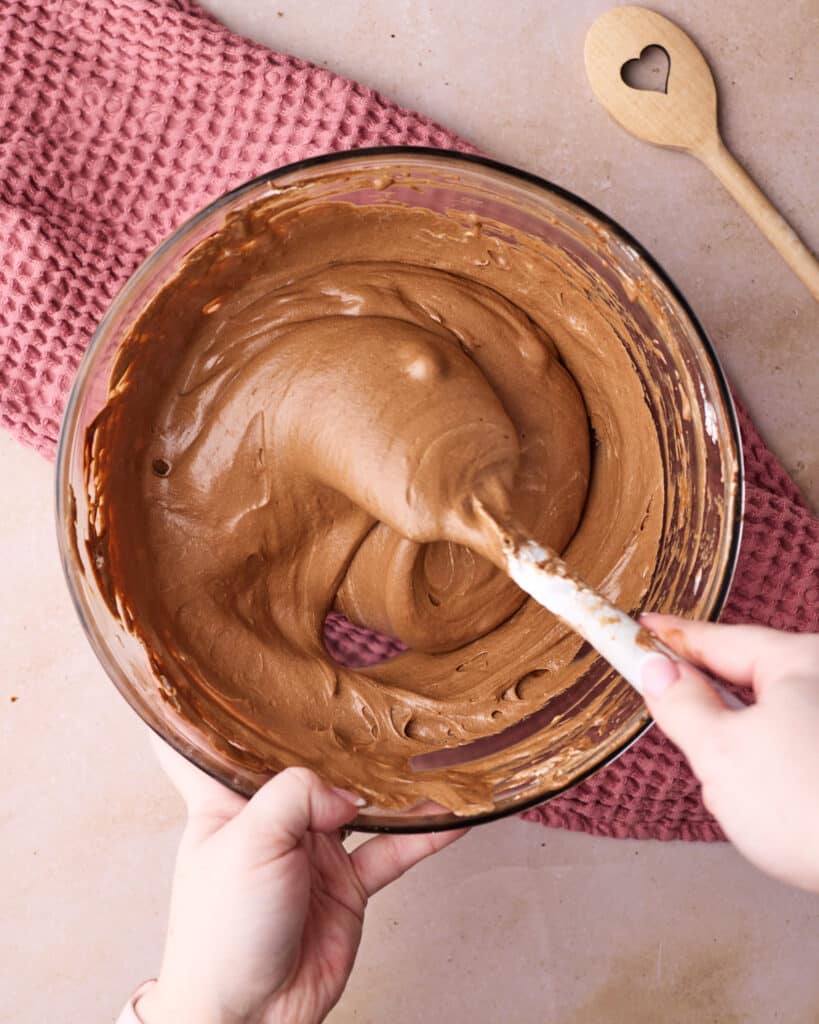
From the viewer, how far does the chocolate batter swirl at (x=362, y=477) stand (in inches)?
30.8

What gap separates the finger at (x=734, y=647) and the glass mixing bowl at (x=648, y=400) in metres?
0.16

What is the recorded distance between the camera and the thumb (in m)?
0.50

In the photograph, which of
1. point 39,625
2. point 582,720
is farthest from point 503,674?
point 39,625

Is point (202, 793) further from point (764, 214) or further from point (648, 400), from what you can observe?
point (764, 214)

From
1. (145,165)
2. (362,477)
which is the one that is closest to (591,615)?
(362,477)

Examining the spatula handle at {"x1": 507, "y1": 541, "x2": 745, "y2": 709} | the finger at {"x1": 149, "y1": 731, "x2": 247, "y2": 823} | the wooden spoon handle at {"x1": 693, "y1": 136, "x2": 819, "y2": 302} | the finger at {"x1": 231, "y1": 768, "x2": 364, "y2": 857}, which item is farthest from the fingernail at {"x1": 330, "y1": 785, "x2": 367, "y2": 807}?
the wooden spoon handle at {"x1": 693, "y1": 136, "x2": 819, "y2": 302}

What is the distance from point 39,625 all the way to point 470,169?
643mm

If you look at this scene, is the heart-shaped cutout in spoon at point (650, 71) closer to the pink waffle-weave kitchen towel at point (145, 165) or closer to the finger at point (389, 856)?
the pink waffle-weave kitchen towel at point (145, 165)

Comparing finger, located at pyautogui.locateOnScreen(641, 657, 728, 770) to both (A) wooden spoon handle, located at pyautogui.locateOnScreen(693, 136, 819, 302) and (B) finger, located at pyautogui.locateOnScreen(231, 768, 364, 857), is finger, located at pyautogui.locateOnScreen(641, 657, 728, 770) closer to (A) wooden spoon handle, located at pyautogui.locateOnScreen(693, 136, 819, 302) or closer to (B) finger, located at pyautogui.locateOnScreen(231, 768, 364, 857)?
(B) finger, located at pyautogui.locateOnScreen(231, 768, 364, 857)

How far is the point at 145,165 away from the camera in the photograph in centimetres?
93

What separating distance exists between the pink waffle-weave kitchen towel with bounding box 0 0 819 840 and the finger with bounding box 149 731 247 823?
18cm

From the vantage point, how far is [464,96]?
37.5 inches

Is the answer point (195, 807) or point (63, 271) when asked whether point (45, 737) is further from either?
point (63, 271)

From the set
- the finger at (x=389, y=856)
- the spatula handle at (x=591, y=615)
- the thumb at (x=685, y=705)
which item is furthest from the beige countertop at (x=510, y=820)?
the thumb at (x=685, y=705)
